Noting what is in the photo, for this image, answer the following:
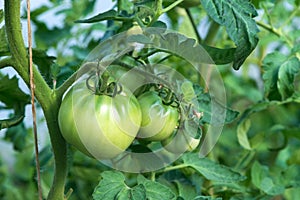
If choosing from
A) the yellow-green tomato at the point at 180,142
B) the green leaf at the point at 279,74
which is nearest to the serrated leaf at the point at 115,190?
the yellow-green tomato at the point at 180,142

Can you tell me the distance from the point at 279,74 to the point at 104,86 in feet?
1.39

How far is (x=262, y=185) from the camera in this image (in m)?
1.19

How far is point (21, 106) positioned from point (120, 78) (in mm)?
300

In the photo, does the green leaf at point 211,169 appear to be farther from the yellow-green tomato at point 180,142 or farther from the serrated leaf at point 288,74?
the serrated leaf at point 288,74

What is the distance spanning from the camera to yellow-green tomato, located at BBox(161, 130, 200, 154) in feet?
3.06

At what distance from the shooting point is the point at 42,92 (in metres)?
0.87

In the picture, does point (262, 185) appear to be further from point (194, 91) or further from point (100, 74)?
point (100, 74)

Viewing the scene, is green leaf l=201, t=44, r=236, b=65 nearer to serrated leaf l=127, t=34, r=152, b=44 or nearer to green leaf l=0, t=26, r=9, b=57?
serrated leaf l=127, t=34, r=152, b=44

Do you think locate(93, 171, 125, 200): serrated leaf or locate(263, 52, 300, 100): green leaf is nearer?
locate(93, 171, 125, 200): serrated leaf

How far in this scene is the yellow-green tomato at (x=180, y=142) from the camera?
3.06ft

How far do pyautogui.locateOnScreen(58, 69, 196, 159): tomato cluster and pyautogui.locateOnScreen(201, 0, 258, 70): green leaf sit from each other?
0.14 meters

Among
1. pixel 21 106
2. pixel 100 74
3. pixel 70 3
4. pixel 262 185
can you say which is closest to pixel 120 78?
pixel 100 74

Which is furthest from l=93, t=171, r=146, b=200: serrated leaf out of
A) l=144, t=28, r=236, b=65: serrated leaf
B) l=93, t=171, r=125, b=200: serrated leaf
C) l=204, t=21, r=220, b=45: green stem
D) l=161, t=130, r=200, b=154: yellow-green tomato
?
l=204, t=21, r=220, b=45: green stem

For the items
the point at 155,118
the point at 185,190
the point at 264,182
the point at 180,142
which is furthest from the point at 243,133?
the point at 155,118
